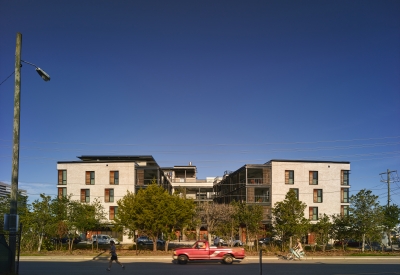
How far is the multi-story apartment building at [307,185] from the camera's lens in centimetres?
5406

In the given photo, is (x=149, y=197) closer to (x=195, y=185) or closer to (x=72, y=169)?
(x=72, y=169)

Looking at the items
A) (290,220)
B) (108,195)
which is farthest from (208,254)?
(108,195)

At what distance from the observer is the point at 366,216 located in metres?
34.7

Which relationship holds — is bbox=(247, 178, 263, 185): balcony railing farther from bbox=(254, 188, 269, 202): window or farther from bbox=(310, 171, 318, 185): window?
bbox=(310, 171, 318, 185): window

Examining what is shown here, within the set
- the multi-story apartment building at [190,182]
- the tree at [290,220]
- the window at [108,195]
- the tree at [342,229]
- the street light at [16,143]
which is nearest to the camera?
the street light at [16,143]

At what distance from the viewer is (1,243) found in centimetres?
1460

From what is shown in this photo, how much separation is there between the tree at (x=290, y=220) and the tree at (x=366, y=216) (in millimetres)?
5009

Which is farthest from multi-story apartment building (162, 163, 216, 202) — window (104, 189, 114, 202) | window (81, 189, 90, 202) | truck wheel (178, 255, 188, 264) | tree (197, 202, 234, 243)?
truck wheel (178, 255, 188, 264)

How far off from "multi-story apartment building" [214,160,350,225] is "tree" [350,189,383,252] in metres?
18.4

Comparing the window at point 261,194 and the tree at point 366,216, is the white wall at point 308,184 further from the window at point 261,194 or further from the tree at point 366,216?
the tree at point 366,216


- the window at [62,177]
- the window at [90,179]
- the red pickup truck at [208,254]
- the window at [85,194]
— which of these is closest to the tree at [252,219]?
the red pickup truck at [208,254]

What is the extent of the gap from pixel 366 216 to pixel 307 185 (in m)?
19.8

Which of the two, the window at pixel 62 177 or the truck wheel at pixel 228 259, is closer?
the truck wheel at pixel 228 259

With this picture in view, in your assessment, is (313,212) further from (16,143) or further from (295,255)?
(16,143)
